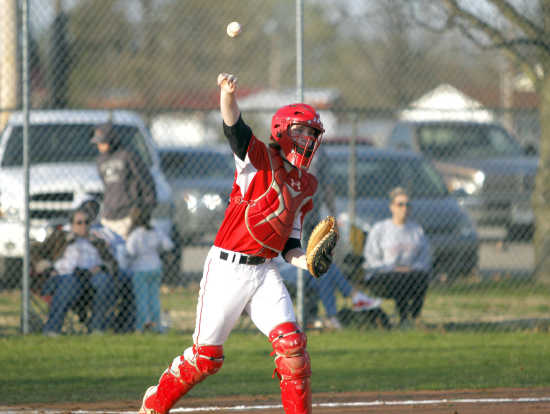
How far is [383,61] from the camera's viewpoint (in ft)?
40.3

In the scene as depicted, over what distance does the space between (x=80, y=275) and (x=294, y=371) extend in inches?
175

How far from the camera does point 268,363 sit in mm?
7691

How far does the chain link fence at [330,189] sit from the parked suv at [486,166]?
30 mm

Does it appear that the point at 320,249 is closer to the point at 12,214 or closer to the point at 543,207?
the point at 12,214

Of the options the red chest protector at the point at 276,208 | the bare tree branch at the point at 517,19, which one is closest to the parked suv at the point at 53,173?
the bare tree branch at the point at 517,19

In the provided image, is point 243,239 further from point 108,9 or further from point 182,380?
point 108,9

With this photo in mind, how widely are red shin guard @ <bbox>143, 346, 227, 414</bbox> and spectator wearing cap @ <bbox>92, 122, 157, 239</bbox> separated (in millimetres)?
4477

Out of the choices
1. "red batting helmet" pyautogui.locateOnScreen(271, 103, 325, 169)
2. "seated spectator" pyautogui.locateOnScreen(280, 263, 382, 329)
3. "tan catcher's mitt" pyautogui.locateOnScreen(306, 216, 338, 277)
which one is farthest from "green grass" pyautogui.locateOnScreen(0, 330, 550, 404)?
Answer: "red batting helmet" pyautogui.locateOnScreen(271, 103, 325, 169)

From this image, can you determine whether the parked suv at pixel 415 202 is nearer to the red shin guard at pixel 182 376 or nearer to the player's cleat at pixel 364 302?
the player's cleat at pixel 364 302

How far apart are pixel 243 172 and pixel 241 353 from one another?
3.70m

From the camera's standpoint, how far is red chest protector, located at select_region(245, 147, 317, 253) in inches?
187

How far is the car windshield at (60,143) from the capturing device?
10.1 m

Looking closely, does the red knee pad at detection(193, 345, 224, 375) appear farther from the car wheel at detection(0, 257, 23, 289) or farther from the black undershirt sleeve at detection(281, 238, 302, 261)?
the car wheel at detection(0, 257, 23, 289)

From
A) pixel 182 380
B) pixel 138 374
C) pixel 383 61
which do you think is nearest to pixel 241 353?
pixel 138 374
